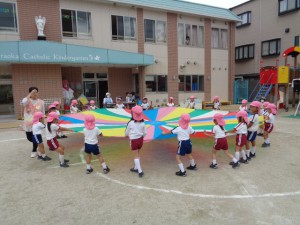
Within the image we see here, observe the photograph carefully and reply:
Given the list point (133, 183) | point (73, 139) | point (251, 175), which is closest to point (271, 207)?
point (251, 175)

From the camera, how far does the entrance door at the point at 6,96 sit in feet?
42.4

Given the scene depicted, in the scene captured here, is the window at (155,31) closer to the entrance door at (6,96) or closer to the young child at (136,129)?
the entrance door at (6,96)

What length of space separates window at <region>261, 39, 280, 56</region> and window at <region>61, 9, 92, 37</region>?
17.2 meters

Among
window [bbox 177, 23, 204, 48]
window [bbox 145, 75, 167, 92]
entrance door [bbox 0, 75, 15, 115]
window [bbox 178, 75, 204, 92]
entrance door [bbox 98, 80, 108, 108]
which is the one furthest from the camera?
window [bbox 178, 75, 204, 92]

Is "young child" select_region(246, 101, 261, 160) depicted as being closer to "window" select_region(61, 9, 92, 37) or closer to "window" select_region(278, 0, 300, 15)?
"window" select_region(61, 9, 92, 37)

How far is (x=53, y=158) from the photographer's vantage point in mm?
6562

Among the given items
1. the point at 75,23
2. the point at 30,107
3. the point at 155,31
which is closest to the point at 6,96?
the point at 75,23

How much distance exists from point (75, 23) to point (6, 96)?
219 inches

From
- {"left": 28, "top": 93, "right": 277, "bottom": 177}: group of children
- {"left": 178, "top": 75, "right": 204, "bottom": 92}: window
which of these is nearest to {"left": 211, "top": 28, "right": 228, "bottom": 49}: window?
{"left": 178, "top": 75, "right": 204, "bottom": 92}: window

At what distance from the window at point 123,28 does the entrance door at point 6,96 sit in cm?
651

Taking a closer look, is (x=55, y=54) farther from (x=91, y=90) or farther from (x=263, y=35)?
(x=263, y=35)

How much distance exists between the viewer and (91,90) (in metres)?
16.1

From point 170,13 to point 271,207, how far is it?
51.6ft

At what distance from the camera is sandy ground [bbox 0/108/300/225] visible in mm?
3613
